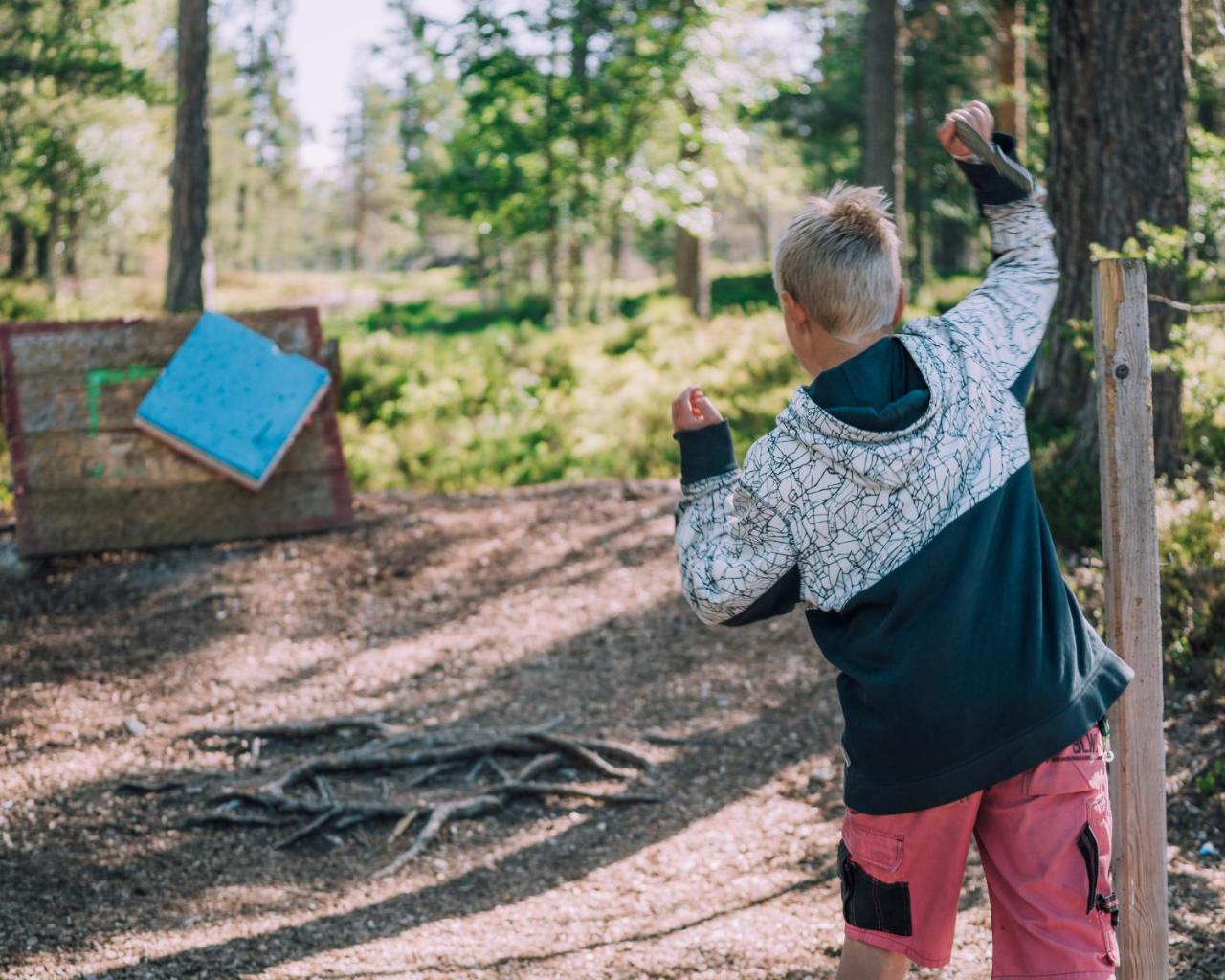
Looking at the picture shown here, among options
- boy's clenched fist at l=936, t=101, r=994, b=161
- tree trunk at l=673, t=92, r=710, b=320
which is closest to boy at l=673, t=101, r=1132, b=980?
boy's clenched fist at l=936, t=101, r=994, b=161

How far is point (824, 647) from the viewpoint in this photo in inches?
86.0

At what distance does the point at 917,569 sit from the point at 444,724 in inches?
165

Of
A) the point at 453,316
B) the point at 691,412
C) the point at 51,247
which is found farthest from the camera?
the point at 453,316

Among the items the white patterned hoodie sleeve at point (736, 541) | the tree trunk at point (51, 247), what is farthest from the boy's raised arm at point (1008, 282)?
the tree trunk at point (51, 247)

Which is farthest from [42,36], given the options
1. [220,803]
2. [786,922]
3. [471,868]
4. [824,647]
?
[824,647]

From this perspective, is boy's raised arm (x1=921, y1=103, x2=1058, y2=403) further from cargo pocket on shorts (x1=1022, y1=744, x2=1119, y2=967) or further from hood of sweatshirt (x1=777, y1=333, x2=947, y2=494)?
cargo pocket on shorts (x1=1022, y1=744, x2=1119, y2=967)

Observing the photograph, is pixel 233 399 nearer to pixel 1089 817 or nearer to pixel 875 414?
pixel 875 414

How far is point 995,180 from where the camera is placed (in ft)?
8.09

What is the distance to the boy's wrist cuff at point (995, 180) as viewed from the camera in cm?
246

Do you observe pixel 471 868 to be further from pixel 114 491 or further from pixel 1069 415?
pixel 1069 415

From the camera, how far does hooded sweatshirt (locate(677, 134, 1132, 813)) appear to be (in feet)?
6.82

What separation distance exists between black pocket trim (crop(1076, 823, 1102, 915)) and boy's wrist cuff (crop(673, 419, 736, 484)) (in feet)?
3.01

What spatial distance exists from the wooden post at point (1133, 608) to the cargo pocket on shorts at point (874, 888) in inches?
29.3

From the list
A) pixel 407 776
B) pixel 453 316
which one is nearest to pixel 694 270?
pixel 407 776
